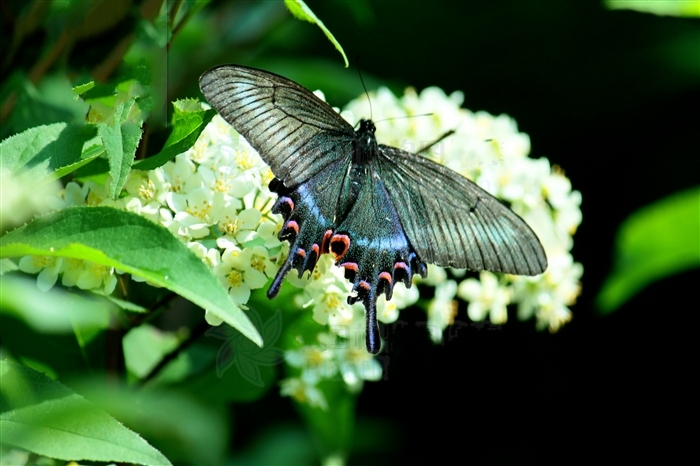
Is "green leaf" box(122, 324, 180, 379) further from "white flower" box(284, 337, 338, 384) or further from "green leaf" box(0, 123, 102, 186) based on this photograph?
"green leaf" box(0, 123, 102, 186)

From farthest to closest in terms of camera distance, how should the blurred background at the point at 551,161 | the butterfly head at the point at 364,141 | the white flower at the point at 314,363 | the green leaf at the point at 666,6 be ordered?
1. the blurred background at the point at 551,161
2. the white flower at the point at 314,363
3. the butterfly head at the point at 364,141
4. the green leaf at the point at 666,6

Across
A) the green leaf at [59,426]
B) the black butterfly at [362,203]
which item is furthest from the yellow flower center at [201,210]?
the green leaf at [59,426]

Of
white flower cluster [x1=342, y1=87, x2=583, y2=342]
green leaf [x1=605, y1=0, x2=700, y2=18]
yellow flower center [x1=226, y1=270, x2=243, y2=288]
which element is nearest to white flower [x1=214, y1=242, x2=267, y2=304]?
yellow flower center [x1=226, y1=270, x2=243, y2=288]

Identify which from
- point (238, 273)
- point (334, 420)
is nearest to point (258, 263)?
point (238, 273)

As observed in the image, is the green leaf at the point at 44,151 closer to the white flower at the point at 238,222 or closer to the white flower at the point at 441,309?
the white flower at the point at 238,222

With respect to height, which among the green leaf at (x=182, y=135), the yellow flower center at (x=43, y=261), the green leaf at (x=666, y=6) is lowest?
the yellow flower center at (x=43, y=261)

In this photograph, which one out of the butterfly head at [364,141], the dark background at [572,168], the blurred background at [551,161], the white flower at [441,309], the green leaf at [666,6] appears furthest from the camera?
the dark background at [572,168]

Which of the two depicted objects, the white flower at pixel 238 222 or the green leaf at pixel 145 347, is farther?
the green leaf at pixel 145 347
